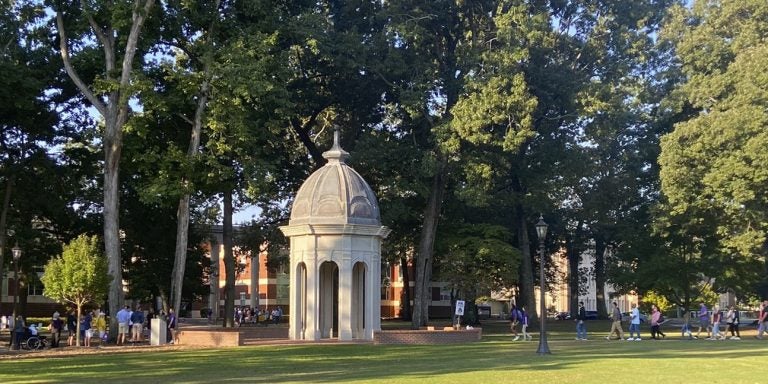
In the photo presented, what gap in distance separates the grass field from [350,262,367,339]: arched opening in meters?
4.95

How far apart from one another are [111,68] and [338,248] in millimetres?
14455

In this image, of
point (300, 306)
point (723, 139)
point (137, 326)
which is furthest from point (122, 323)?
point (723, 139)

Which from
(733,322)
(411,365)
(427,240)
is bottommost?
(411,365)

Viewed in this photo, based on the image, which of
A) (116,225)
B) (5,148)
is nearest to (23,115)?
(5,148)

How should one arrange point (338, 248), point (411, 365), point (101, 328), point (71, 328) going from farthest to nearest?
point (101, 328), point (71, 328), point (338, 248), point (411, 365)

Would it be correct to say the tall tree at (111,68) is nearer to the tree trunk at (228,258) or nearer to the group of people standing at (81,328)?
the group of people standing at (81,328)

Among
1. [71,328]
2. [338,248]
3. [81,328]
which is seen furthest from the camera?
[71,328]

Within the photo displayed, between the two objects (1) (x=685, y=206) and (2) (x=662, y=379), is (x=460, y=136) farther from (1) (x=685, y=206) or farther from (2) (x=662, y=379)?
(2) (x=662, y=379)

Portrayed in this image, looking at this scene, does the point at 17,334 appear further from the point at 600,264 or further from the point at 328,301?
the point at 600,264

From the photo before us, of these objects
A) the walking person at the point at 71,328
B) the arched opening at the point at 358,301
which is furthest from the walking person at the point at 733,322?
the walking person at the point at 71,328

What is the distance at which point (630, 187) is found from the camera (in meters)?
59.2

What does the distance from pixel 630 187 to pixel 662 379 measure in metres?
41.0

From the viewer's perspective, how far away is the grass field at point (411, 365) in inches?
803

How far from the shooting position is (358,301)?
39.4 m
